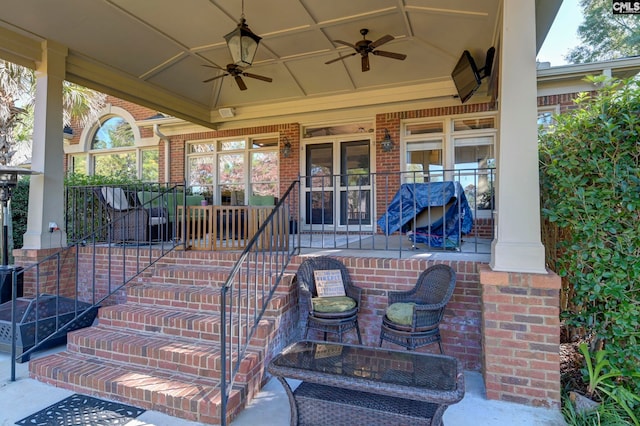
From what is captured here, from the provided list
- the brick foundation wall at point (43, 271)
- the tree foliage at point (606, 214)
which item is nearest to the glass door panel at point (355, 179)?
the tree foliage at point (606, 214)

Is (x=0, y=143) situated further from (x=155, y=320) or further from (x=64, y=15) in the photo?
(x=155, y=320)

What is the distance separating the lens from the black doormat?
7.16 ft

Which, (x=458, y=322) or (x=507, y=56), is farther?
(x=458, y=322)

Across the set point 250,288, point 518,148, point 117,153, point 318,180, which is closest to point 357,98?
point 318,180

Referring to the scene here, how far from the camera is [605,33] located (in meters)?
12.7

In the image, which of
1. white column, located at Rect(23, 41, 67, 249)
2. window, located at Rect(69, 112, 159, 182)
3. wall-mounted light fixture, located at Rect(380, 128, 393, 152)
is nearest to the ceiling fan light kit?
window, located at Rect(69, 112, 159, 182)

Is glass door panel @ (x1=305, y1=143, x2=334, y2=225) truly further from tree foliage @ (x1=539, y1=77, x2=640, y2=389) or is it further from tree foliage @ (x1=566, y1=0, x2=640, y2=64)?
tree foliage @ (x1=566, y1=0, x2=640, y2=64)

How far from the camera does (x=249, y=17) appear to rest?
4133 mm

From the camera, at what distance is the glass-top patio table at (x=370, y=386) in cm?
170

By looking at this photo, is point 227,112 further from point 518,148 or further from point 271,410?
point 271,410

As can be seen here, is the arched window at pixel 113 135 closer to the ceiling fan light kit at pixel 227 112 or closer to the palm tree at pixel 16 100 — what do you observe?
the palm tree at pixel 16 100

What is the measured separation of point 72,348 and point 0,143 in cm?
587

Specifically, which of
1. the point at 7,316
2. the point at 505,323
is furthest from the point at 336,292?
the point at 7,316

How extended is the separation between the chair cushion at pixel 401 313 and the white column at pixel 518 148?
74 cm
